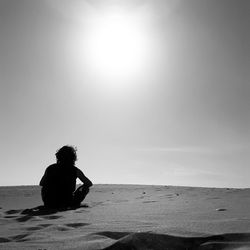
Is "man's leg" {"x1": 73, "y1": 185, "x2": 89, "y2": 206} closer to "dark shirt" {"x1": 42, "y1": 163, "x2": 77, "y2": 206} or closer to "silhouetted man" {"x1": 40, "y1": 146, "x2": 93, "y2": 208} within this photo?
"silhouetted man" {"x1": 40, "y1": 146, "x2": 93, "y2": 208}

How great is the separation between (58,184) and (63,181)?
0.11 meters

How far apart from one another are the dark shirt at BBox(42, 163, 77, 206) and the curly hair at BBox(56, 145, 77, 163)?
0.13 meters

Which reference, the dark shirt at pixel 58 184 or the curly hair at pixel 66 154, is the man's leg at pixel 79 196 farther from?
the curly hair at pixel 66 154

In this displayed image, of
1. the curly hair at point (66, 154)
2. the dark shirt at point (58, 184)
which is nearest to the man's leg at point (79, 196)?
the dark shirt at point (58, 184)

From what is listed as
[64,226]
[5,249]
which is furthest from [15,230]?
[5,249]

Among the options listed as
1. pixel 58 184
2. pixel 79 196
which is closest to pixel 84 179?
pixel 79 196

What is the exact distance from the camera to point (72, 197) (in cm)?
679

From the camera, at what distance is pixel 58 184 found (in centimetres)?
664

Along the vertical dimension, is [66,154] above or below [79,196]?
above

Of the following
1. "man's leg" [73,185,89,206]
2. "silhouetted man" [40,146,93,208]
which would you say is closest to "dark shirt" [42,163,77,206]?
"silhouetted man" [40,146,93,208]

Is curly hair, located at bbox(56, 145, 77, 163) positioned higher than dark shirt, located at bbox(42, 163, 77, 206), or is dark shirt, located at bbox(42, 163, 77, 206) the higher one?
curly hair, located at bbox(56, 145, 77, 163)

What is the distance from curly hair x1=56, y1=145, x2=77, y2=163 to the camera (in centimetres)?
673

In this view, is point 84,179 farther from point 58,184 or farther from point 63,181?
point 58,184

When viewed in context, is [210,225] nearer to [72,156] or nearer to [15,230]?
[15,230]
